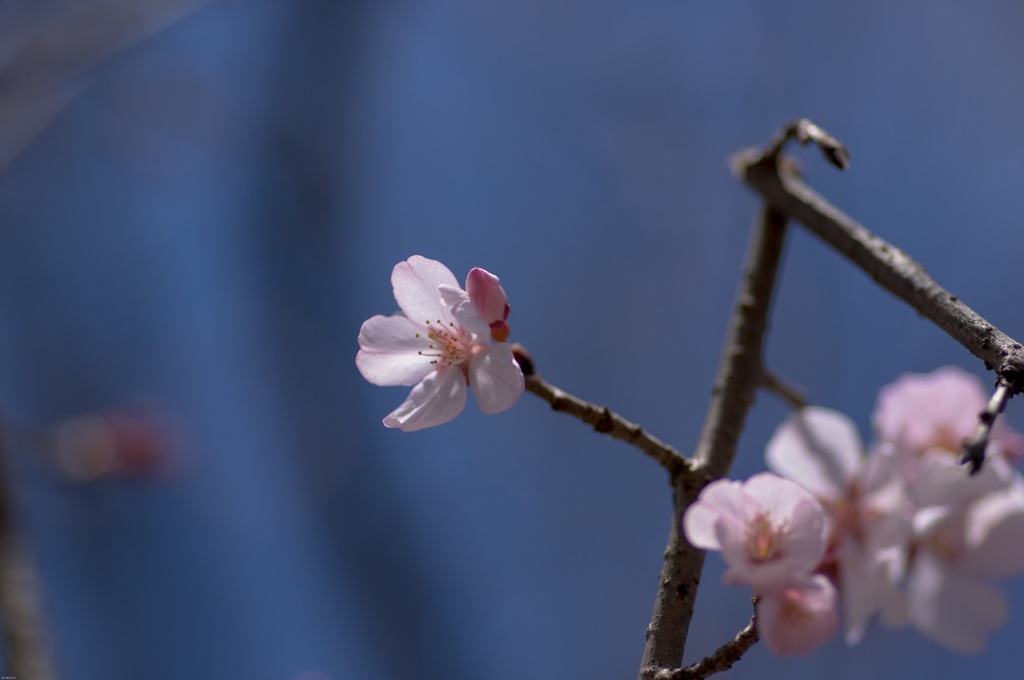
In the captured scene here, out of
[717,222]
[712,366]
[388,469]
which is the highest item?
[717,222]

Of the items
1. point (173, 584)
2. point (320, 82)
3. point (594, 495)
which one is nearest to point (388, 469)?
point (594, 495)

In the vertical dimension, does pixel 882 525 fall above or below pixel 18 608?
above

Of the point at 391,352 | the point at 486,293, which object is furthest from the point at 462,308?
the point at 391,352

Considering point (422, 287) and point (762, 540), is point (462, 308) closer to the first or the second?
point (422, 287)

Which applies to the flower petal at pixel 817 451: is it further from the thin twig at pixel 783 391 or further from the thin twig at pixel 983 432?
the thin twig at pixel 983 432

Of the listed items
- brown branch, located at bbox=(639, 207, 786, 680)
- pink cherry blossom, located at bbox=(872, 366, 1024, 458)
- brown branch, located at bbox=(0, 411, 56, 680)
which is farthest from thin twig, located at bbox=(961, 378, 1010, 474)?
brown branch, located at bbox=(0, 411, 56, 680)

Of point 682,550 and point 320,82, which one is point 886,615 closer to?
point 682,550
